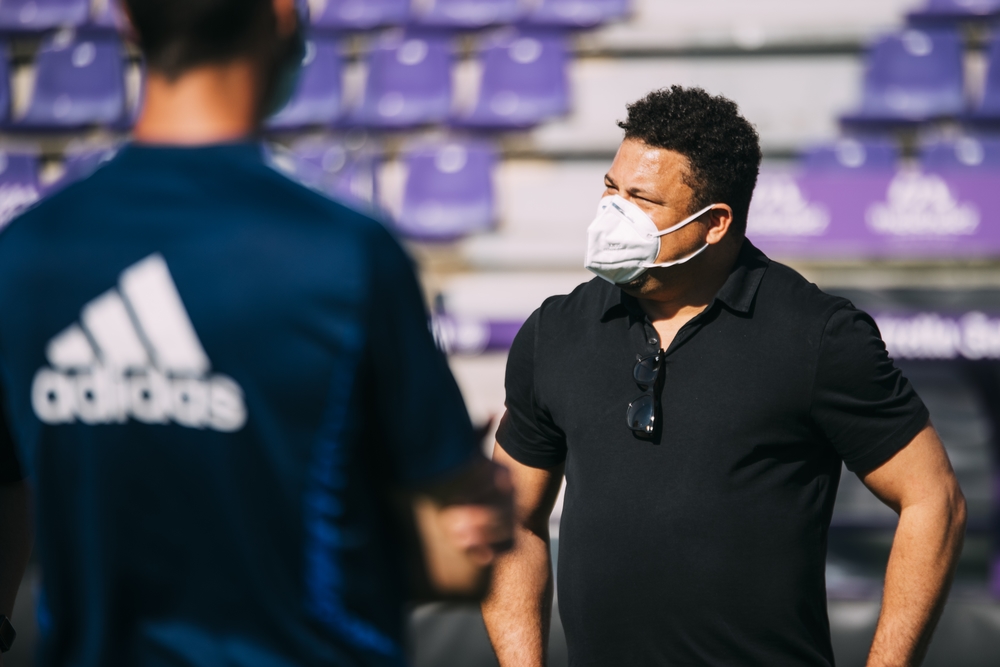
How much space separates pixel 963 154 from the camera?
19.3ft

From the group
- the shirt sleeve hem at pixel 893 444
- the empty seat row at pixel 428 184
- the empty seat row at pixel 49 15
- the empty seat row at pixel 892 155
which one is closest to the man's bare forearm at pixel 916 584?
the shirt sleeve hem at pixel 893 444

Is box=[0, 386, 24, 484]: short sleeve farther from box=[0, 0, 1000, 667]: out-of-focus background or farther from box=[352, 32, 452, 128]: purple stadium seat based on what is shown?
box=[352, 32, 452, 128]: purple stadium seat

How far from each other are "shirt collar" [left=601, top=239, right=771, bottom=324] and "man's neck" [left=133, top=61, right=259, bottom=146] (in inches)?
46.9

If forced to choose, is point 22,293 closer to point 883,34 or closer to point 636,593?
point 636,593

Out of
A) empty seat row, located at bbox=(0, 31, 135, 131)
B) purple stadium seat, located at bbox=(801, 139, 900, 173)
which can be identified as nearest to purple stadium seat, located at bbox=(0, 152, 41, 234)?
empty seat row, located at bbox=(0, 31, 135, 131)

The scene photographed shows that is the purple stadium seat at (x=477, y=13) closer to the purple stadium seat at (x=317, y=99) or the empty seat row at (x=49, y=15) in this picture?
the purple stadium seat at (x=317, y=99)

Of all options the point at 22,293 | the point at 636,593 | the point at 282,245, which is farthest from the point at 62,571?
the point at 636,593

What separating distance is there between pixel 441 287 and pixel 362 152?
3.34 feet

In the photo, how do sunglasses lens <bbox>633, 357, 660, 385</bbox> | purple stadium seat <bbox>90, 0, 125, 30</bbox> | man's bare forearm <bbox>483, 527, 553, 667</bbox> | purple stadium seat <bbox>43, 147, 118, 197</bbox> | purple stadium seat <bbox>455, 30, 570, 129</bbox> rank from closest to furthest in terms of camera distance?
sunglasses lens <bbox>633, 357, 660, 385</bbox> → man's bare forearm <bbox>483, 527, 553, 667</bbox> → purple stadium seat <bbox>43, 147, 118, 197</bbox> → purple stadium seat <bbox>455, 30, 570, 129</bbox> → purple stadium seat <bbox>90, 0, 125, 30</bbox>

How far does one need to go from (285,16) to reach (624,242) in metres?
1.22

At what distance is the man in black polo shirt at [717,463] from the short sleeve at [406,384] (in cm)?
95

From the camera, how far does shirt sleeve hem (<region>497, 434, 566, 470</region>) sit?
6.95 ft

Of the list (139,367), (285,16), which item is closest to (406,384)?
(139,367)

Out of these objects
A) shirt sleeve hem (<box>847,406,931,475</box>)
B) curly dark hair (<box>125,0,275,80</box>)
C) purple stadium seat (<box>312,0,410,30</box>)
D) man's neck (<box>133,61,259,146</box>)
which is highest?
curly dark hair (<box>125,0,275,80</box>)
